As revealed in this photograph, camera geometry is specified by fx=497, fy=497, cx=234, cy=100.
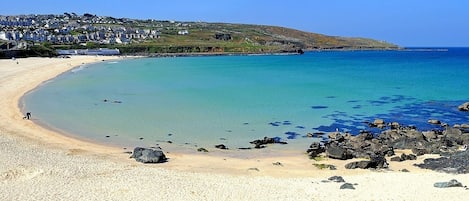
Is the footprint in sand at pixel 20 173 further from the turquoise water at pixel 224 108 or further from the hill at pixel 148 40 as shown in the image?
the hill at pixel 148 40

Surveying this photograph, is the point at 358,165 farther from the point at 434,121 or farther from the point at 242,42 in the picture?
the point at 242,42

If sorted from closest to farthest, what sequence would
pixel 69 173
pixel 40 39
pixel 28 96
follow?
pixel 69 173
pixel 28 96
pixel 40 39

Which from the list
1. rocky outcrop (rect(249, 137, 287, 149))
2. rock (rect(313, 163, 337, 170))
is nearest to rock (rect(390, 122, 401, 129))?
rocky outcrop (rect(249, 137, 287, 149))

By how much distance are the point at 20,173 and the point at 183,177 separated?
5.19 meters

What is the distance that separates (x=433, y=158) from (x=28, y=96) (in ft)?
100.0

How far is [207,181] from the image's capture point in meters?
15.7

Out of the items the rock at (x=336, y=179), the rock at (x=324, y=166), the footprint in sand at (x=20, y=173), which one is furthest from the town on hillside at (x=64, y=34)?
the rock at (x=336, y=179)

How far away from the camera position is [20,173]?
1586 cm

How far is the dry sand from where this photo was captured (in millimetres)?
14070

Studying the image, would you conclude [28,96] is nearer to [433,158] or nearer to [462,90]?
[433,158]

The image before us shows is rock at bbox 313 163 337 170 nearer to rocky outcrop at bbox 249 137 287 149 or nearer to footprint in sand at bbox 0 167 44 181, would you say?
rocky outcrop at bbox 249 137 287 149

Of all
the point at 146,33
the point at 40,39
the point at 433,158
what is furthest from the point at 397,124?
the point at 146,33

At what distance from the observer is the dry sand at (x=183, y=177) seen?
14070 mm

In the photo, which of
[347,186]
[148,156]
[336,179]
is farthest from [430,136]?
[148,156]
